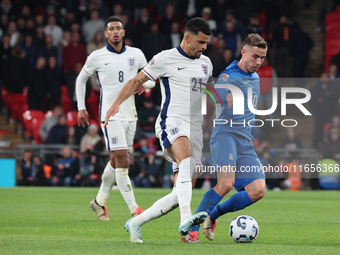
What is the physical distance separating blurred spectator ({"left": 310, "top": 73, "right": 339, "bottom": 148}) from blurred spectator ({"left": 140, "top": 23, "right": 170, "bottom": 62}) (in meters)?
4.39

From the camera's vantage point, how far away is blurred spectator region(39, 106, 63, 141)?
53.4ft

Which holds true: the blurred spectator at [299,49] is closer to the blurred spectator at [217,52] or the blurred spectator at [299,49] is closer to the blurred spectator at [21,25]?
the blurred spectator at [217,52]

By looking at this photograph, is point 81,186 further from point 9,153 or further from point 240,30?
point 240,30

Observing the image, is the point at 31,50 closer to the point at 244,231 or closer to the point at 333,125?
the point at 333,125

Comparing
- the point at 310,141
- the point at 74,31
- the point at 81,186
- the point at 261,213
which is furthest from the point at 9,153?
the point at 261,213

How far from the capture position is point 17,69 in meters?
17.5

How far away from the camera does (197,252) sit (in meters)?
4.93

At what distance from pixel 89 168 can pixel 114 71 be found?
25.0 feet

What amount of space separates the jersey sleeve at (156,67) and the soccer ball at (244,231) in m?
1.66

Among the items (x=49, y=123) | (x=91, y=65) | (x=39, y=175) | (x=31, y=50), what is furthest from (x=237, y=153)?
(x=31, y=50)

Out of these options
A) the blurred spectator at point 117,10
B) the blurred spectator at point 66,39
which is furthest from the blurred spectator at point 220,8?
the blurred spectator at point 66,39

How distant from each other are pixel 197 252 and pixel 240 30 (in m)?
12.9

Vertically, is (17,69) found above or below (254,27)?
below

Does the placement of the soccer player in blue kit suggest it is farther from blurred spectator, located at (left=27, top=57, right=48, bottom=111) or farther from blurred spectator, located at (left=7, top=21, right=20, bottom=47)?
blurred spectator, located at (left=7, top=21, right=20, bottom=47)
